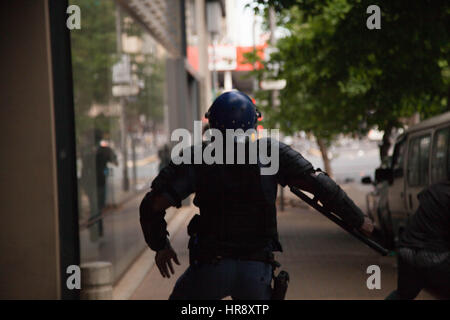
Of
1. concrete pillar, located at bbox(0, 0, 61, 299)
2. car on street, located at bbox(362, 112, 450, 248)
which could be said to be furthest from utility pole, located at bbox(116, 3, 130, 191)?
concrete pillar, located at bbox(0, 0, 61, 299)

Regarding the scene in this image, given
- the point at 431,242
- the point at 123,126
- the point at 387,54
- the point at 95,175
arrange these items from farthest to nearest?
1. the point at 123,126
2. the point at 387,54
3. the point at 95,175
4. the point at 431,242

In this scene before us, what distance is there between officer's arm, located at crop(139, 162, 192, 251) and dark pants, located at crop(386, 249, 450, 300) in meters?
1.95

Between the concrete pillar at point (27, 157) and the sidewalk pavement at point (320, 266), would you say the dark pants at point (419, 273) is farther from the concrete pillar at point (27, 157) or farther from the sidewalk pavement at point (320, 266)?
the sidewalk pavement at point (320, 266)

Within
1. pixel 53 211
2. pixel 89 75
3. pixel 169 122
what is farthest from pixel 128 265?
pixel 169 122

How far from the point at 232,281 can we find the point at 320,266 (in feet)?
22.1

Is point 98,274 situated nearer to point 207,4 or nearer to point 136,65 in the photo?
point 136,65

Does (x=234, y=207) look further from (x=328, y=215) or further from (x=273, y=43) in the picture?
(x=273, y=43)

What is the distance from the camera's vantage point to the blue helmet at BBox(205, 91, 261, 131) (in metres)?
3.49

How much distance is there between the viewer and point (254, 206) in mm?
3365

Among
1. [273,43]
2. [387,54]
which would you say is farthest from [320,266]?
[273,43]

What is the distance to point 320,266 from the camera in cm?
988

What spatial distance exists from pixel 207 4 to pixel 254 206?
102 ft

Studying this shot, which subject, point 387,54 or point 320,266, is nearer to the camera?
point 387,54

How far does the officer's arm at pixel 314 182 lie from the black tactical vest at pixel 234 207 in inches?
3.4
